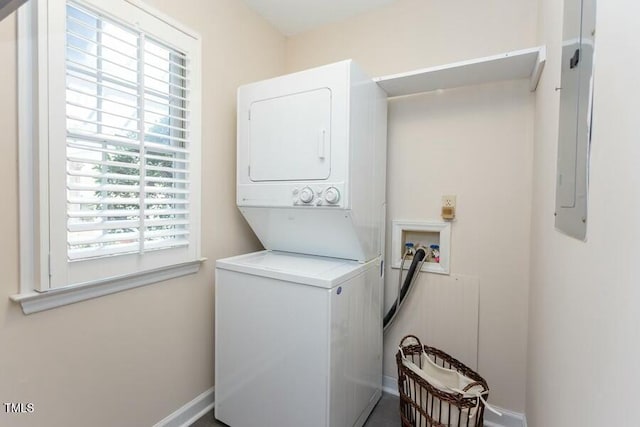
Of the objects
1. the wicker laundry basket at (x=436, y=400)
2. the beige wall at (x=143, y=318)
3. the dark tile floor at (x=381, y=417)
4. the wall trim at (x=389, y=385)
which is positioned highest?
the beige wall at (x=143, y=318)

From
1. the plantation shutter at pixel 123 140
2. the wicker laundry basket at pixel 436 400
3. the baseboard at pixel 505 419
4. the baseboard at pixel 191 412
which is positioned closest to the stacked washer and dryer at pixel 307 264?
the baseboard at pixel 191 412

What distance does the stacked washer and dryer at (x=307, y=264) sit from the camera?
1.55 metres

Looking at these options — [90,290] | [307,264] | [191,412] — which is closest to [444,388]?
[307,264]

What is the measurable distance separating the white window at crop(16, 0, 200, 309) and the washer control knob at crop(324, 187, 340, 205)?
32.7 inches

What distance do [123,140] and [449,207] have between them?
6.33 feet

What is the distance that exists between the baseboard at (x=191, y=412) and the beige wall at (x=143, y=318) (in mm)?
37

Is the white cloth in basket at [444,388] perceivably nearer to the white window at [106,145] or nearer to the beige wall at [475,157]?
the beige wall at [475,157]

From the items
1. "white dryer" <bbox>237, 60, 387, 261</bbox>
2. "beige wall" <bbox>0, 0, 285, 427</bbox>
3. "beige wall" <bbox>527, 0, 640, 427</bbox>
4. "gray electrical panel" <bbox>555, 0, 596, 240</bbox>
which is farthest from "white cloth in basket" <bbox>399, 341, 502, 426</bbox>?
"beige wall" <bbox>0, 0, 285, 427</bbox>

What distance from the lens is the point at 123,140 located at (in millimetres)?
1475

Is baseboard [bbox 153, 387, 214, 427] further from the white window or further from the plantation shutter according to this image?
→ the plantation shutter

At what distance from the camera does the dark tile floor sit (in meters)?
1.90

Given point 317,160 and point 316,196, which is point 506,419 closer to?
point 316,196

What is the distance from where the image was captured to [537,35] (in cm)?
174

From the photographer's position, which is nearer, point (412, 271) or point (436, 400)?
point (436, 400)
